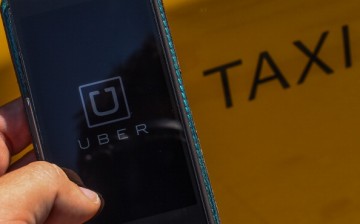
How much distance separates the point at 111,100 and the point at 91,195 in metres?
0.13

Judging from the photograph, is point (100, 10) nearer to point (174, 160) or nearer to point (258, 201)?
point (174, 160)

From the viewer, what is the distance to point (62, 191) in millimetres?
733

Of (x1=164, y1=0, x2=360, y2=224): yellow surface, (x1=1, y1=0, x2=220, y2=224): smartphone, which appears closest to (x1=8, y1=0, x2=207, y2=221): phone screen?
(x1=1, y1=0, x2=220, y2=224): smartphone

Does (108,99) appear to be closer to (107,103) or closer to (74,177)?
(107,103)

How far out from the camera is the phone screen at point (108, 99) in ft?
2.78

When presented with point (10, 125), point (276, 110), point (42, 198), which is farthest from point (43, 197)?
point (276, 110)

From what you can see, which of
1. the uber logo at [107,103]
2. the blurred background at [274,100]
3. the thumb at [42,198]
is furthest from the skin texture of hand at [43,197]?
the blurred background at [274,100]

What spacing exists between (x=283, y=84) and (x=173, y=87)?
0.75ft

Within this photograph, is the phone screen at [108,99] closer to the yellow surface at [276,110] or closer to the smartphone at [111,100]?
the smartphone at [111,100]

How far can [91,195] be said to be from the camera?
0.78 meters

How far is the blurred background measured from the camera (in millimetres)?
978

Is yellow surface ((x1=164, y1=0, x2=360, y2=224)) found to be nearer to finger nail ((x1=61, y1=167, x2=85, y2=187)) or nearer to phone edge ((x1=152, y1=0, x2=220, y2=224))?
phone edge ((x1=152, y1=0, x2=220, y2=224))

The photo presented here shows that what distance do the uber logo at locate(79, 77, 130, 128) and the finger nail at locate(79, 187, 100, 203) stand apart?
3.9 inches

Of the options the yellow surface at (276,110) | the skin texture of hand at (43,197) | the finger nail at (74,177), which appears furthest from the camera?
the yellow surface at (276,110)
